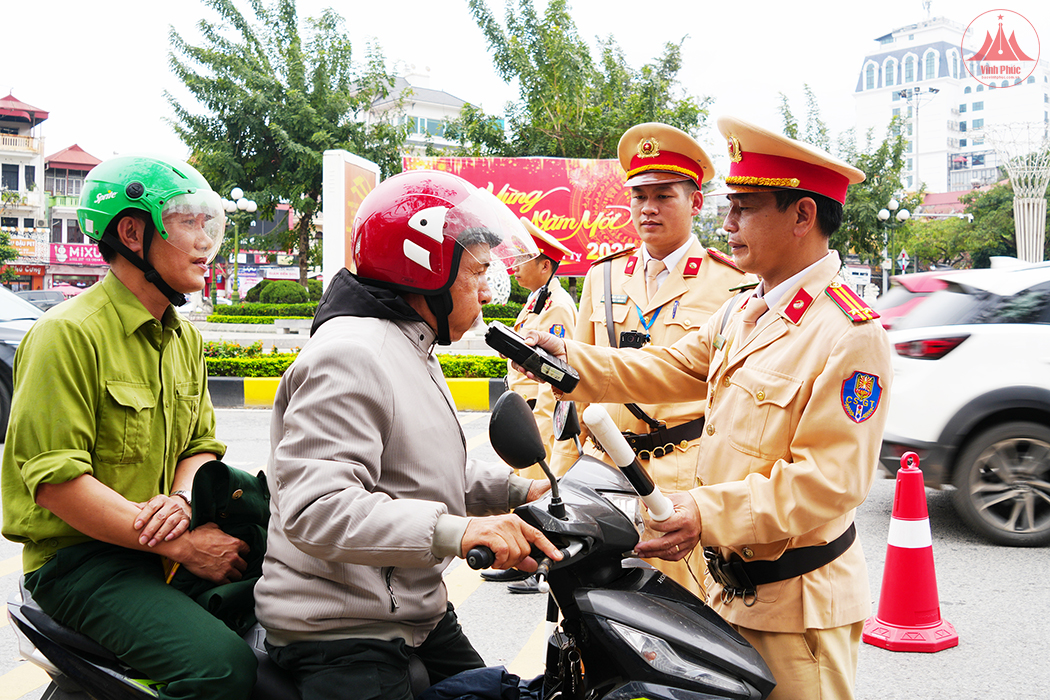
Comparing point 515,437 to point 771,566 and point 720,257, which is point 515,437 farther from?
point 720,257

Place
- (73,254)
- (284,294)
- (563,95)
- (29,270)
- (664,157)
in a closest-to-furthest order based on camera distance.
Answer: (664,157)
(563,95)
(284,294)
(29,270)
(73,254)

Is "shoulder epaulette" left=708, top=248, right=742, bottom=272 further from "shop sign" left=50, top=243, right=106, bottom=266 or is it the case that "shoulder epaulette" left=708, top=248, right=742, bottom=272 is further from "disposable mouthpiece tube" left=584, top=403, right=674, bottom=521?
"shop sign" left=50, top=243, right=106, bottom=266

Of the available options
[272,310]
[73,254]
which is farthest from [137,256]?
[73,254]

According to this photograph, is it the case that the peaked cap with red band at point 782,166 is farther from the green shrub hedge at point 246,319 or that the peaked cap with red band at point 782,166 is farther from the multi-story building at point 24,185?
the multi-story building at point 24,185

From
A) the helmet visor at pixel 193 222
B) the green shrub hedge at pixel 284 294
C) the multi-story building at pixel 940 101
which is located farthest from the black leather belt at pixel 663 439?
the multi-story building at pixel 940 101

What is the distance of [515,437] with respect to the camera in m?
1.65

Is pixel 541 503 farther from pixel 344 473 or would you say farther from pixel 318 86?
pixel 318 86

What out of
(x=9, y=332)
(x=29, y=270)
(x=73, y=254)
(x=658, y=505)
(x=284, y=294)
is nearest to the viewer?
(x=658, y=505)

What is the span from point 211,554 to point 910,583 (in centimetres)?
327

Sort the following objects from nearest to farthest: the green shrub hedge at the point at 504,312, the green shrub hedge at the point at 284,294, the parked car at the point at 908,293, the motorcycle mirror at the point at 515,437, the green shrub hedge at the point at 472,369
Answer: the motorcycle mirror at the point at 515,437 < the parked car at the point at 908,293 < the green shrub hedge at the point at 472,369 < the green shrub hedge at the point at 504,312 < the green shrub hedge at the point at 284,294

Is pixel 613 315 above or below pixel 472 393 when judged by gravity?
above

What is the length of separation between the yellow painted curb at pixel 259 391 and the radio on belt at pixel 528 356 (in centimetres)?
977

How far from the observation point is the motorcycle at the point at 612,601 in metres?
1.58

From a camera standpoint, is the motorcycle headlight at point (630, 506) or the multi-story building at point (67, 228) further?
the multi-story building at point (67, 228)
